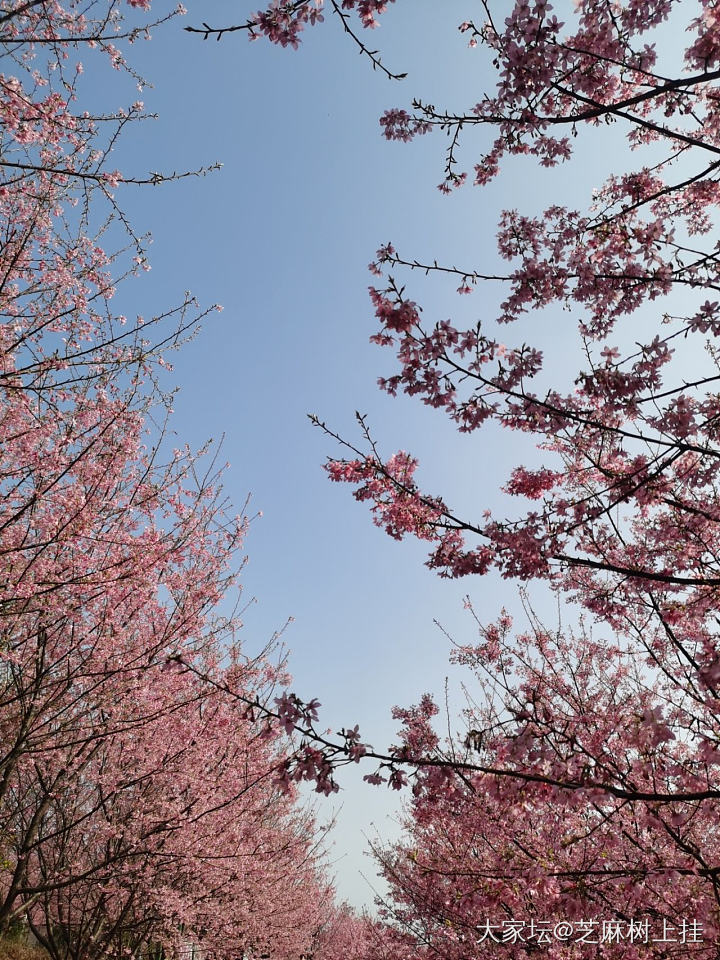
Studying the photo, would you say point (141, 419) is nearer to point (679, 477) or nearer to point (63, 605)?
point (63, 605)

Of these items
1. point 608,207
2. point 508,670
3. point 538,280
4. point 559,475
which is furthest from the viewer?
point 508,670

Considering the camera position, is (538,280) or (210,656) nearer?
(538,280)

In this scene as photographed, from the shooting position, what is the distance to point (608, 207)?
4.69 meters

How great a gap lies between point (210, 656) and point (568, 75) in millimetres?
9435

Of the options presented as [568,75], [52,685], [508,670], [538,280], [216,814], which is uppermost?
[568,75]

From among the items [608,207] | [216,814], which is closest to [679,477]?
[608,207]

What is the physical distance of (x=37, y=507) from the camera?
5.89 meters

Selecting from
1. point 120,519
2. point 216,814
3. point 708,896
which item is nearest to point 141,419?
point 120,519

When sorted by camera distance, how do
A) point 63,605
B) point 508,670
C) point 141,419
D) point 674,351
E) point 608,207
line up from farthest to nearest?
point 508,670
point 141,419
point 63,605
point 608,207
point 674,351

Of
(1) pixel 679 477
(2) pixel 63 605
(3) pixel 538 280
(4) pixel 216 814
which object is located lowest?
(4) pixel 216 814

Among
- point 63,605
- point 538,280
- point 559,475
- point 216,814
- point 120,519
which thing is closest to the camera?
A: point 538,280

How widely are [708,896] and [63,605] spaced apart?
6.41 meters

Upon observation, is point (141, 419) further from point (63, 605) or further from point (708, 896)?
point (708, 896)

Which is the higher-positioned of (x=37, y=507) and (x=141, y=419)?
(x=141, y=419)
